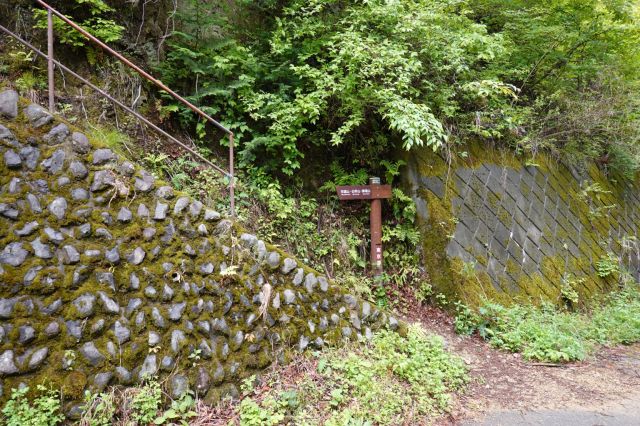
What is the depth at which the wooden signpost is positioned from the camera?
5809 millimetres

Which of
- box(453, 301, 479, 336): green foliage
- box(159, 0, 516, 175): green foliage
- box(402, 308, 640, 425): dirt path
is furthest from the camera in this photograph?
box(453, 301, 479, 336): green foliage

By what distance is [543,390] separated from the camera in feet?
13.8

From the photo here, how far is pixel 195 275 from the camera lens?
3.59 metres

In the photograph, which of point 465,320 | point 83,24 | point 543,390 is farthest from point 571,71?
point 83,24

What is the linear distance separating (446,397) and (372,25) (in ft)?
17.3

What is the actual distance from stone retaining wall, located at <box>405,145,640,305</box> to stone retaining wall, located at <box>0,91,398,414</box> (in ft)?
9.89

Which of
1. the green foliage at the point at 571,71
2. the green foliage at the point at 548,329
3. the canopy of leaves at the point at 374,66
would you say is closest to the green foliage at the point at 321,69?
the canopy of leaves at the point at 374,66

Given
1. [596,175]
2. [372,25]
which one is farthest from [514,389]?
[596,175]

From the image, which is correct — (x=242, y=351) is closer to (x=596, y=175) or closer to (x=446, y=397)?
(x=446, y=397)

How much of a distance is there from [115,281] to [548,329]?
5626 mm

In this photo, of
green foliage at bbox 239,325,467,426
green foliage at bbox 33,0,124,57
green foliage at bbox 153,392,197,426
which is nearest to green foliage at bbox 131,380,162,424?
Result: green foliage at bbox 153,392,197,426

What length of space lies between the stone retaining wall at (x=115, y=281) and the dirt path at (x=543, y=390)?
6.15 ft

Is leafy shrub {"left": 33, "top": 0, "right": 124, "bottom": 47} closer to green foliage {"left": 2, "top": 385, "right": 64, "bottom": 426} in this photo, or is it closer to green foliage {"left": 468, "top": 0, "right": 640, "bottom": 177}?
green foliage {"left": 2, "top": 385, "right": 64, "bottom": 426}

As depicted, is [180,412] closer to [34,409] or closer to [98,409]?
[98,409]
